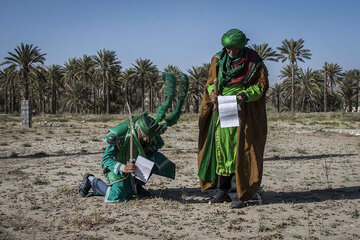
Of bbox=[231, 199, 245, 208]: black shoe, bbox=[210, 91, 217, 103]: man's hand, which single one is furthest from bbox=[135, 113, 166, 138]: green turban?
bbox=[231, 199, 245, 208]: black shoe

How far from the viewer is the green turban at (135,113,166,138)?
4648mm

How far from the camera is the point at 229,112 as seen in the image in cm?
452

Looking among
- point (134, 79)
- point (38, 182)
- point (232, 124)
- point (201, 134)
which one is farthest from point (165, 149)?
point (134, 79)

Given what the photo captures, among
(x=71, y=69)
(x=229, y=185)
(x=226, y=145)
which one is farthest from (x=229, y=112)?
(x=71, y=69)

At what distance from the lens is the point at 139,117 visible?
15.9ft

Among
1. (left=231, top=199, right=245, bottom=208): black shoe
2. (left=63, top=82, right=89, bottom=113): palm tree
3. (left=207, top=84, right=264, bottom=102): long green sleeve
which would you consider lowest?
(left=231, top=199, right=245, bottom=208): black shoe

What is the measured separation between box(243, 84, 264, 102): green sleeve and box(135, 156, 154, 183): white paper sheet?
1.45 metres

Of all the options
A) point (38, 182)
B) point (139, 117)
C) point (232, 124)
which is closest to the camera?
point (232, 124)

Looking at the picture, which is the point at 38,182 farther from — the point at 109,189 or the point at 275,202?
the point at 275,202

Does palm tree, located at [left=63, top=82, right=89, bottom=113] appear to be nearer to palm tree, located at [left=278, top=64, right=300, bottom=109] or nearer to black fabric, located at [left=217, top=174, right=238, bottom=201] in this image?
palm tree, located at [left=278, top=64, right=300, bottom=109]

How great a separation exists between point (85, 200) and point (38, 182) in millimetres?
1507

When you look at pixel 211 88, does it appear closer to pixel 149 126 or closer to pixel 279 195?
pixel 149 126

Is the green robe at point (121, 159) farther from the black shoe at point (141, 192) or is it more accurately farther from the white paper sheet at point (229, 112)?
the white paper sheet at point (229, 112)

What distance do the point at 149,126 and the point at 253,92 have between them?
1362 millimetres
